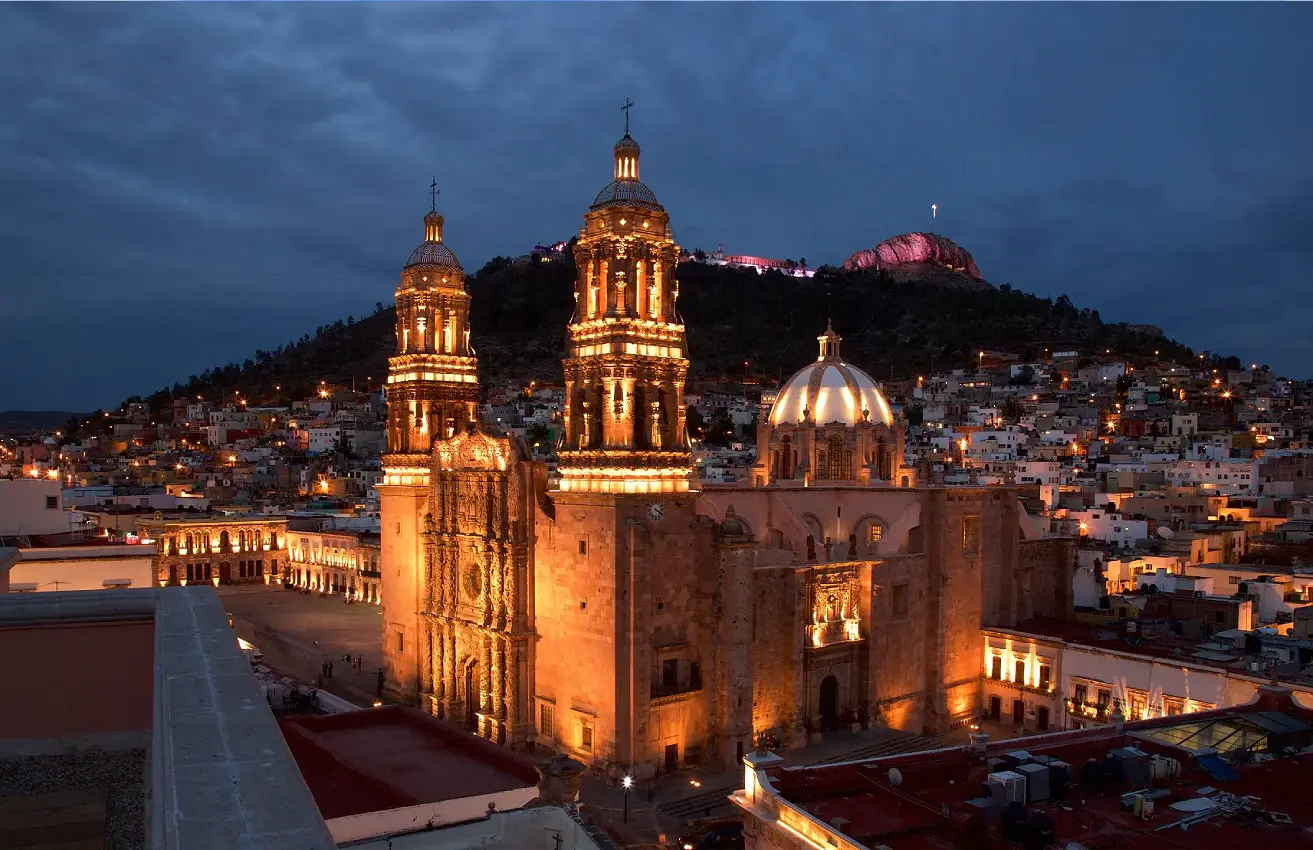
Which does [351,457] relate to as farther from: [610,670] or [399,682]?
[610,670]

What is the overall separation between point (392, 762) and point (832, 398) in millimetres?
21550

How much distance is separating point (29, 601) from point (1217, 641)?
30.0 meters

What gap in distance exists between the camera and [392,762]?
21.4 meters

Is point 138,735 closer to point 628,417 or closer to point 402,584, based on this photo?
point 628,417

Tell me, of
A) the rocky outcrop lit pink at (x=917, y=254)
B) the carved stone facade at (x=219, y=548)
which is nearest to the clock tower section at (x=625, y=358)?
the carved stone facade at (x=219, y=548)

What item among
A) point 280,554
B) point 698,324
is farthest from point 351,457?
Result: point 698,324

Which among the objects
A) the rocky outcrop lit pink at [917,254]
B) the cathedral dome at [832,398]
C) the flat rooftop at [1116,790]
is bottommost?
the flat rooftop at [1116,790]

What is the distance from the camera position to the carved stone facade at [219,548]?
59.0m

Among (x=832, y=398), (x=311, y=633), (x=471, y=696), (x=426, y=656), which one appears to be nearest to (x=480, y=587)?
(x=471, y=696)

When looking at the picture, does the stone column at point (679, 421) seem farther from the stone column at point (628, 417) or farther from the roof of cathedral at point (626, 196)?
the roof of cathedral at point (626, 196)

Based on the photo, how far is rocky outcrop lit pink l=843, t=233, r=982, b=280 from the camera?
162 meters

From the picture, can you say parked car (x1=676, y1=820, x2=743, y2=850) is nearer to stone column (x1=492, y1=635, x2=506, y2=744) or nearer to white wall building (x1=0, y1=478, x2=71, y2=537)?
stone column (x1=492, y1=635, x2=506, y2=744)

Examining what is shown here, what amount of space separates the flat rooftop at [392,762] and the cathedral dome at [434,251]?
17223 mm

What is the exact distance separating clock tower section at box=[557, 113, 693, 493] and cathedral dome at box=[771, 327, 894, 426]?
34.3ft
